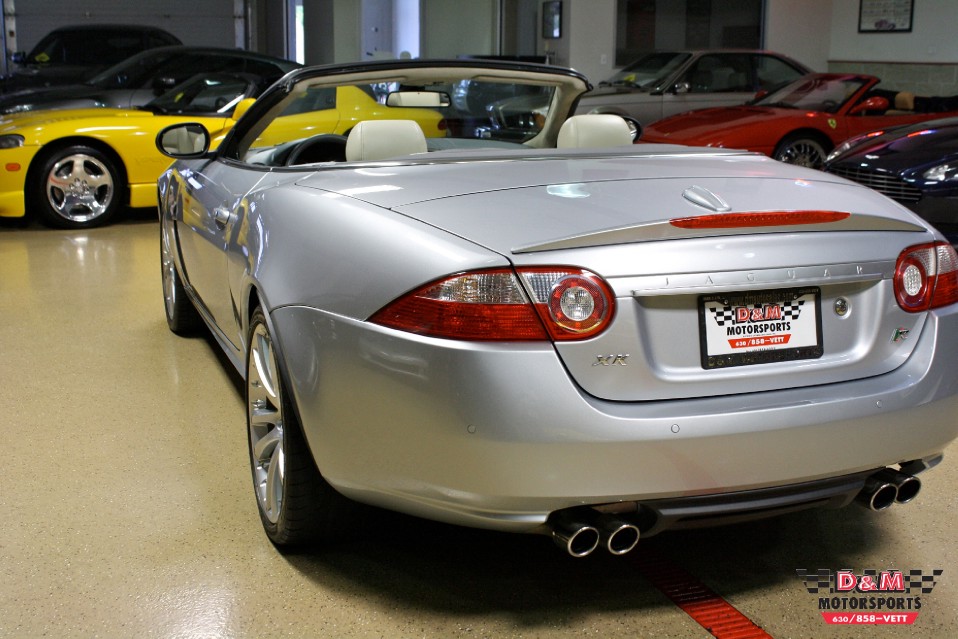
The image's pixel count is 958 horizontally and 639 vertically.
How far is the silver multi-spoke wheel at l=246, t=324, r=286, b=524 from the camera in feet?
8.21

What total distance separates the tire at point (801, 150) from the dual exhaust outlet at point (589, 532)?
7.41 metres

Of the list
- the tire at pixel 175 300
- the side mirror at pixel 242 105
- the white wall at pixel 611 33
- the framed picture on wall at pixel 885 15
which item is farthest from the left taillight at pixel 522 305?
the framed picture on wall at pixel 885 15

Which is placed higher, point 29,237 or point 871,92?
point 871,92

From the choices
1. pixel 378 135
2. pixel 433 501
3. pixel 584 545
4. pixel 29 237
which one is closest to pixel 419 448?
pixel 433 501

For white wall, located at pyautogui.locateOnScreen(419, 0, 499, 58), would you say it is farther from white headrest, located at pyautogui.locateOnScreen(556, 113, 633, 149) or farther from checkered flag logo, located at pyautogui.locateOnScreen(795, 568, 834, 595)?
checkered flag logo, located at pyautogui.locateOnScreen(795, 568, 834, 595)

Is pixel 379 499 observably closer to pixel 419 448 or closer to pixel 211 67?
pixel 419 448

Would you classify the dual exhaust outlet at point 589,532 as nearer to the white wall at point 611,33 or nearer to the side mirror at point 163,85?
Answer: the side mirror at point 163,85

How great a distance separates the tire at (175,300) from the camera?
4489 millimetres

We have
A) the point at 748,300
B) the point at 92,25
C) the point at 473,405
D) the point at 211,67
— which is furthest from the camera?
the point at 92,25

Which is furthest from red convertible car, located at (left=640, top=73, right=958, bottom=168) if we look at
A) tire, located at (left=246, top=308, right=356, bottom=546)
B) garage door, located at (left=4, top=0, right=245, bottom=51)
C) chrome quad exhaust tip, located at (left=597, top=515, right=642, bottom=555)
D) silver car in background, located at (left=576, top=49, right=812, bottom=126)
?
garage door, located at (left=4, top=0, right=245, bottom=51)

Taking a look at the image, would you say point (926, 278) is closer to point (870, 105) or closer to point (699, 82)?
point (870, 105)

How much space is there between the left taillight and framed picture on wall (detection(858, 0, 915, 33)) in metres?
13.9

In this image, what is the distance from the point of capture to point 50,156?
25.0 ft

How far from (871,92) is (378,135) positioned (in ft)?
24.9
